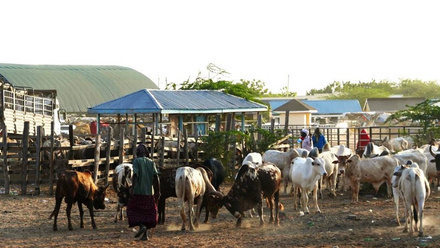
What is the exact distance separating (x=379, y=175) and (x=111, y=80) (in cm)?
5765

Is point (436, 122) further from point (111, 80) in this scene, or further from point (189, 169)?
point (111, 80)

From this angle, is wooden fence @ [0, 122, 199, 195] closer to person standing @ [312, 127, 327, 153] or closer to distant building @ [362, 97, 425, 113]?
person standing @ [312, 127, 327, 153]

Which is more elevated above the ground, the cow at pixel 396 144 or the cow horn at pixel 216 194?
the cow at pixel 396 144

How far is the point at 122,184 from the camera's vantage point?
16.4 m

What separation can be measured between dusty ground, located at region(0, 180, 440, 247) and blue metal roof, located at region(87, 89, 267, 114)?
436 inches

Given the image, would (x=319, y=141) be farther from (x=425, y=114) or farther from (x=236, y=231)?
(x=236, y=231)

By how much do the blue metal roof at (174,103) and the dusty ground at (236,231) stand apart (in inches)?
436

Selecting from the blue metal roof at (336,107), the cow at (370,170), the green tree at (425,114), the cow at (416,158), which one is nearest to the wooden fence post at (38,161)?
the cow at (370,170)

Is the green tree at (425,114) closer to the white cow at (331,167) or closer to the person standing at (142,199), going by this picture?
the white cow at (331,167)

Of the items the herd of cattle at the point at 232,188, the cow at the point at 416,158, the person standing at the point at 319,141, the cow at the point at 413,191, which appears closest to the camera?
the cow at the point at 413,191

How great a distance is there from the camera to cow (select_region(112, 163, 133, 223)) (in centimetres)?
1581

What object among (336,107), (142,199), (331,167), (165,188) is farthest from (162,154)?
(336,107)

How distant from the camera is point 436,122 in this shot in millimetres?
31625

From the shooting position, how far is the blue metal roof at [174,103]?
2989 centimetres
